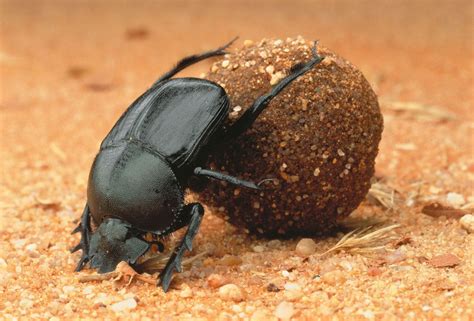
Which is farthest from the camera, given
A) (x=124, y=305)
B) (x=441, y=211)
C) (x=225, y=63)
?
(x=441, y=211)

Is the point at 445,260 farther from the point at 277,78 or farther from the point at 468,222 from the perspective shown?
the point at 277,78

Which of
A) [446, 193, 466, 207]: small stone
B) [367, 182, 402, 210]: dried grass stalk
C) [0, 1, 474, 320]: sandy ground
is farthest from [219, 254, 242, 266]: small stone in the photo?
[446, 193, 466, 207]: small stone

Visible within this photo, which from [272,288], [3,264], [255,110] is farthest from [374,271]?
[3,264]

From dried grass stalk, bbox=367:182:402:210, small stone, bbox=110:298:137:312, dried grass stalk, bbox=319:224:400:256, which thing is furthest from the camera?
dried grass stalk, bbox=367:182:402:210

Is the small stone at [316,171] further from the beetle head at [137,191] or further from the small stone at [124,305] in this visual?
the small stone at [124,305]

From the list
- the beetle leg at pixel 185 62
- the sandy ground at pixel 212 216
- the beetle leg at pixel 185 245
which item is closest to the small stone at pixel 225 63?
the beetle leg at pixel 185 62

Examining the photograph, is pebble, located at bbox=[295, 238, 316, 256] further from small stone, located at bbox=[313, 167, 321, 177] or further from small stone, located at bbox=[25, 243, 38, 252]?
small stone, located at bbox=[25, 243, 38, 252]
